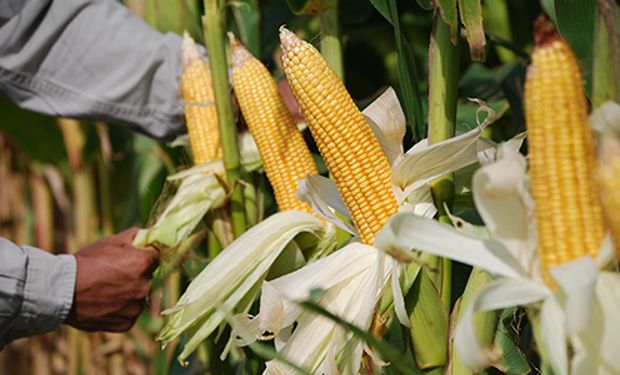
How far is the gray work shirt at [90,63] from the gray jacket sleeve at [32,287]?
325 mm

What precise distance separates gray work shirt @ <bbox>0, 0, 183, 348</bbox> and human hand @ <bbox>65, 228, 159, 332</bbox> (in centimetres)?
29

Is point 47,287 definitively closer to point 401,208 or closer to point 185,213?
point 185,213

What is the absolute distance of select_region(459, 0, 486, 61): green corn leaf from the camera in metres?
0.73

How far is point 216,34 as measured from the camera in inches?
40.3

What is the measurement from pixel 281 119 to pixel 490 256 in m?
0.46

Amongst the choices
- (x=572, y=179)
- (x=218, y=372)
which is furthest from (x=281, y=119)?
(x=572, y=179)

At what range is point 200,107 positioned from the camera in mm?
1150

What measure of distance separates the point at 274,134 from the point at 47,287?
0.35 metres

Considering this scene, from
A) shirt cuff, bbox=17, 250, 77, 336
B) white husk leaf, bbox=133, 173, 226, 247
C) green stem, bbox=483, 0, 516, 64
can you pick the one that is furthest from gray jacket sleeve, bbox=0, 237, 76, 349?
green stem, bbox=483, 0, 516, 64

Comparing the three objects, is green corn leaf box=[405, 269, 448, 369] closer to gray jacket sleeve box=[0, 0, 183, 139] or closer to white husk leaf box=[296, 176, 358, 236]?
white husk leaf box=[296, 176, 358, 236]

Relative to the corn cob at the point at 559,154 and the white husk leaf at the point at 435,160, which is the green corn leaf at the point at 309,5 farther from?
the corn cob at the point at 559,154

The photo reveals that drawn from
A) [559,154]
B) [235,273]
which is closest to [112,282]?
[235,273]

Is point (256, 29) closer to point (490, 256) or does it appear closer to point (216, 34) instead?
point (216, 34)

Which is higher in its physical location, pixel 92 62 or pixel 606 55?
pixel 606 55
